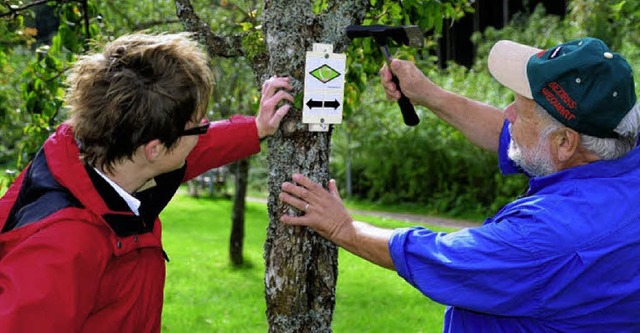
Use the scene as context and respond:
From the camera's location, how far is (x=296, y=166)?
2861 millimetres

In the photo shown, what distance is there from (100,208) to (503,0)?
23.9 metres

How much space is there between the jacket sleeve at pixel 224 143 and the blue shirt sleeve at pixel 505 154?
3.18ft

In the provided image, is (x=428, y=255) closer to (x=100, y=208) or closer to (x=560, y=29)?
(x=100, y=208)

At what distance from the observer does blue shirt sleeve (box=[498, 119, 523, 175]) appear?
10.3 ft

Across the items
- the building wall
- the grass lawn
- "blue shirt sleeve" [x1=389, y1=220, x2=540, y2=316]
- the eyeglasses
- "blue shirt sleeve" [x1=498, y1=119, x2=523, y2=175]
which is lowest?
the grass lawn

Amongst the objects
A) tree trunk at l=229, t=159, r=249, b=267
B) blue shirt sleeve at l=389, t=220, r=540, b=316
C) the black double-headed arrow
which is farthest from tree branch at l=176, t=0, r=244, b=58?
tree trunk at l=229, t=159, r=249, b=267

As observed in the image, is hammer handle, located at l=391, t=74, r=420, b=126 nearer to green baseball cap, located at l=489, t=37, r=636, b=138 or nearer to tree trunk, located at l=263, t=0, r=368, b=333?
tree trunk, located at l=263, t=0, r=368, b=333

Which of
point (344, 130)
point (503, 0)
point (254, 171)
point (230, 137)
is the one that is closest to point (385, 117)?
point (344, 130)

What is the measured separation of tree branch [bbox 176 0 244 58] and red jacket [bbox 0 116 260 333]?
0.73m

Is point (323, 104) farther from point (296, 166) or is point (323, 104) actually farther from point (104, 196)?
point (104, 196)

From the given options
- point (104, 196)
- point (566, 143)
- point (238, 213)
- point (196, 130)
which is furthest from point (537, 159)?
point (238, 213)

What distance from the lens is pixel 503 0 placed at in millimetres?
24734

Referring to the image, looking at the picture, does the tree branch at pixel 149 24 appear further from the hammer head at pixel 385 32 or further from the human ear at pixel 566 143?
the human ear at pixel 566 143

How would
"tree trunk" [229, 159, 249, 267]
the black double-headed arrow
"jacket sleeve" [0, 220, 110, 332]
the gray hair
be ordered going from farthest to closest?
"tree trunk" [229, 159, 249, 267], the black double-headed arrow, the gray hair, "jacket sleeve" [0, 220, 110, 332]
